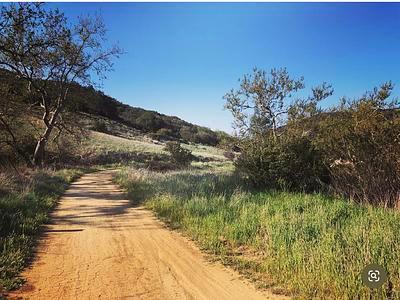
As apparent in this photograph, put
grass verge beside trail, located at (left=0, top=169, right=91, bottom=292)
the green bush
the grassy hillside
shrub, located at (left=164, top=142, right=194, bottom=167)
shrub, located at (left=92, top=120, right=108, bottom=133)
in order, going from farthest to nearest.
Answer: the grassy hillside → shrub, located at (left=92, top=120, right=108, bottom=133) → shrub, located at (left=164, top=142, right=194, bottom=167) → the green bush → grass verge beside trail, located at (left=0, top=169, right=91, bottom=292)

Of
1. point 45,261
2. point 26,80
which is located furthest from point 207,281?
point 26,80

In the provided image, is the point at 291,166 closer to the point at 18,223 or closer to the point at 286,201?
the point at 286,201

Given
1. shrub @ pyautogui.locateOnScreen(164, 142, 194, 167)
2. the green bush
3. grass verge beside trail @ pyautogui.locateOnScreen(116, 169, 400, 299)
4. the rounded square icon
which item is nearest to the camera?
the rounded square icon

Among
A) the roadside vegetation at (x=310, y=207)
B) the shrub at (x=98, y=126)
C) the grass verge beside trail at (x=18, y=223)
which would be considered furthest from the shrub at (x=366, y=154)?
the shrub at (x=98, y=126)

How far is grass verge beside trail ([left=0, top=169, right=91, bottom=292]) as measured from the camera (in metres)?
5.58

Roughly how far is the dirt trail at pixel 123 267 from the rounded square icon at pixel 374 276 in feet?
4.09

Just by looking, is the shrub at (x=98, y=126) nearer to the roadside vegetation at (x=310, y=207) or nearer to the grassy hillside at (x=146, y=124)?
the grassy hillside at (x=146, y=124)

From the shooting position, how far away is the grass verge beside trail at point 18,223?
18.3 feet

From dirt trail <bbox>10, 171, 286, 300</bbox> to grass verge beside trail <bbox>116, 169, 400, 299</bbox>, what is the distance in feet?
1.67

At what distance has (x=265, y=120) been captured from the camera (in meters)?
23.5

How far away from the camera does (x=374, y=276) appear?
4.75m

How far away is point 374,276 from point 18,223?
24.3 feet

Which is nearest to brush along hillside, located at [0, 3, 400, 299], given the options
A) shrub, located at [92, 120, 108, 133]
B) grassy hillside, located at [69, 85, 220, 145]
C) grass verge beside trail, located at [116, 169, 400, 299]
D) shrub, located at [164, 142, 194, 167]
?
grass verge beside trail, located at [116, 169, 400, 299]

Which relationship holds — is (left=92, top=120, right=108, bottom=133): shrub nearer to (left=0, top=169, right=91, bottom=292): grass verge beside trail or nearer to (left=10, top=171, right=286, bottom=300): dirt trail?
(left=0, top=169, right=91, bottom=292): grass verge beside trail
